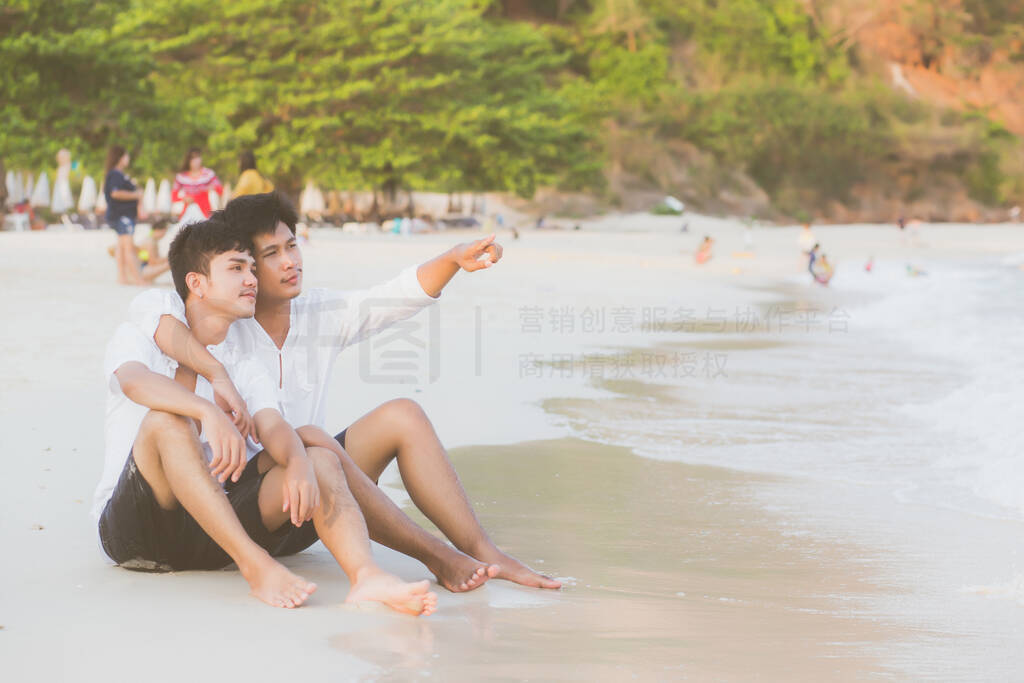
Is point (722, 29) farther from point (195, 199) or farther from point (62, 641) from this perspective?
point (62, 641)

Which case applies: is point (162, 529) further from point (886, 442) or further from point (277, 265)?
point (886, 442)

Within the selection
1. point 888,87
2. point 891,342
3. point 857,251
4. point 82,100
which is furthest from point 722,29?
point 891,342

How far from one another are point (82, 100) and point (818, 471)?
2200 cm

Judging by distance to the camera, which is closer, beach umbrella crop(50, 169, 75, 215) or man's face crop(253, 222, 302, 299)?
man's face crop(253, 222, 302, 299)

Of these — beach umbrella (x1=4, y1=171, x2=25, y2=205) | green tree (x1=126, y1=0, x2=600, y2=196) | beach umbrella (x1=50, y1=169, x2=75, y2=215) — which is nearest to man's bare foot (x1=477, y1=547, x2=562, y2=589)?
beach umbrella (x1=50, y1=169, x2=75, y2=215)

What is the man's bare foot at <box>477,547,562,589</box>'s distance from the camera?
11.0 ft

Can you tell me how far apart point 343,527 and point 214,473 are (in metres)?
0.32

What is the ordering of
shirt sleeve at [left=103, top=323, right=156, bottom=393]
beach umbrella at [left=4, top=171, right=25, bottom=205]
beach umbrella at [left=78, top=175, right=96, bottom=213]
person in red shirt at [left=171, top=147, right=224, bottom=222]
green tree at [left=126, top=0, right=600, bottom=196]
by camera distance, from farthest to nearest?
green tree at [left=126, top=0, right=600, bottom=196]
beach umbrella at [left=4, top=171, right=25, bottom=205]
beach umbrella at [left=78, top=175, right=96, bottom=213]
person in red shirt at [left=171, top=147, right=224, bottom=222]
shirt sleeve at [left=103, top=323, right=156, bottom=393]

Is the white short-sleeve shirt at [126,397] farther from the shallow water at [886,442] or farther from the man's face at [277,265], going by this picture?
the shallow water at [886,442]

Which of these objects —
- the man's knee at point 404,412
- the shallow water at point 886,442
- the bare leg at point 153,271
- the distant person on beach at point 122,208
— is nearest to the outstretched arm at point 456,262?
the man's knee at point 404,412

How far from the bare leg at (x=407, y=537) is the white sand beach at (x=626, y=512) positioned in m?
0.06

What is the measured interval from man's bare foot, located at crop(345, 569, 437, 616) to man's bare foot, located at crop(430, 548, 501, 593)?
307mm

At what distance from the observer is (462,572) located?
3.28m

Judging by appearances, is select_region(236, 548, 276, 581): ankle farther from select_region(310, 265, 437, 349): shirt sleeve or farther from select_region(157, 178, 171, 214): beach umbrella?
select_region(157, 178, 171, 214): beach umbrella
